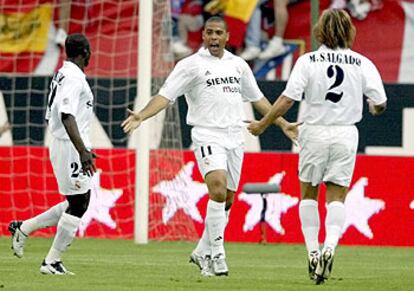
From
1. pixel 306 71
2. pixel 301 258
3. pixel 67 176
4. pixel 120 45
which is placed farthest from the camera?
pixel 120 45

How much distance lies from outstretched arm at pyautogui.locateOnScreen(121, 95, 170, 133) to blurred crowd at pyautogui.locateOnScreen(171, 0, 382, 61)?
9173mm

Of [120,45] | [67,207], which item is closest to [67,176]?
[67,207]

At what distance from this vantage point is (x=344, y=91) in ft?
38.6

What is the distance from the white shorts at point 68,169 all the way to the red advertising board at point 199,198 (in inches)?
270

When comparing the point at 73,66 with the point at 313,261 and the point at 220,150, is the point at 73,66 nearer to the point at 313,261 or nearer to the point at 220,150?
the point at 220,150

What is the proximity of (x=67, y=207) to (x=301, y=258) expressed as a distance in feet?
13.8

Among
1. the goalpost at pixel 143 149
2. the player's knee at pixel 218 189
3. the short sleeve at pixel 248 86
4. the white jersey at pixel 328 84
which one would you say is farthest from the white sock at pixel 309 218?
the goalpost at pixel 143 149

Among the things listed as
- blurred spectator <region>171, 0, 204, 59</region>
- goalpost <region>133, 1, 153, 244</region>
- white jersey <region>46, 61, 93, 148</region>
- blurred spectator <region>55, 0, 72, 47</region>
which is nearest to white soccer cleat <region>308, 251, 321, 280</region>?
white jersey <region>46, 61, 93, 148</region>

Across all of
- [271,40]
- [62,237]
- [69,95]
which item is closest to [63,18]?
[271,40]

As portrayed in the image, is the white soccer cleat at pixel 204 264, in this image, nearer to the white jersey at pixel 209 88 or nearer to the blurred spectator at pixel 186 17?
the white jersey at pixel 209 88

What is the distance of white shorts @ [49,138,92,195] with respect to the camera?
12477 millimetres

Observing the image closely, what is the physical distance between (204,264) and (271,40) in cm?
974

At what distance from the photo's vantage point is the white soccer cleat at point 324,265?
1127 centimetres

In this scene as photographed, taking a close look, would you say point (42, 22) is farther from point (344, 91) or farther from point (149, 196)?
point (344, 91)
